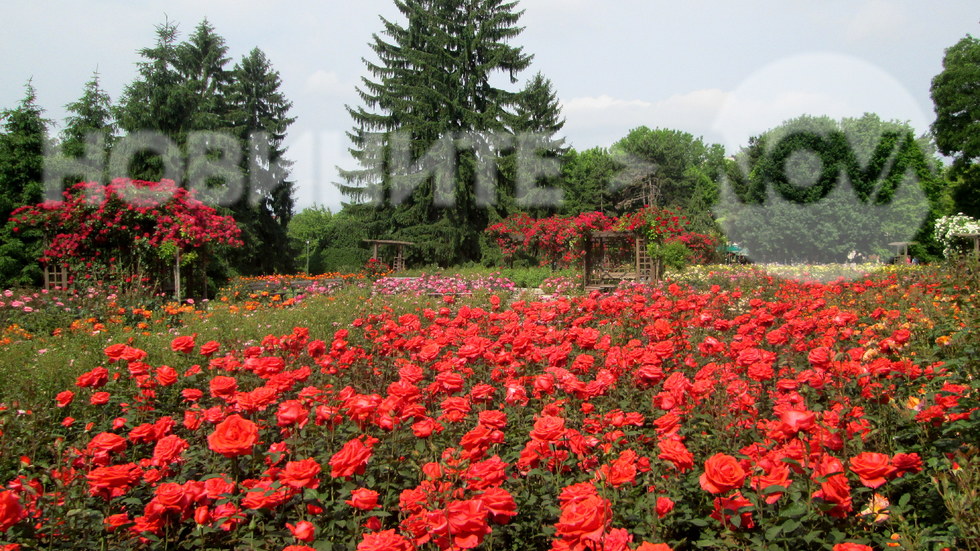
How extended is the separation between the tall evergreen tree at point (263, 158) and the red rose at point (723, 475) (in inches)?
999

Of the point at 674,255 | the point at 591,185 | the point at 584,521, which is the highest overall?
the point at 591,185

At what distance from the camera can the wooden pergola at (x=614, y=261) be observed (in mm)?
14000

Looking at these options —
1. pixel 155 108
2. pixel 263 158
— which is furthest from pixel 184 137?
pixel 263 158

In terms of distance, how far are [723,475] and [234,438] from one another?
46.3 inches

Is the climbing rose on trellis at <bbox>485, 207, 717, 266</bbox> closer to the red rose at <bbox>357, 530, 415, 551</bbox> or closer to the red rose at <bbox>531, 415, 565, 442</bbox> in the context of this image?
the red rose at <bbox>531, 415, 565, 442</bbox>

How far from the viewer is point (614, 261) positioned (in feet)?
54.5

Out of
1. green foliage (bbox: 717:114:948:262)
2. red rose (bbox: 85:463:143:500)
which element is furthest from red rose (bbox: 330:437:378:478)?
green foliage (bbox: 717:114:948:262)

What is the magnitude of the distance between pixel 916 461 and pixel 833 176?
33.6 metres

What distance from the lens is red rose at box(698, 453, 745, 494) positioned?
120 cm

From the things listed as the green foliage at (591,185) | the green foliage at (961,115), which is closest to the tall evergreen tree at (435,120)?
the green foliage at (591,185)

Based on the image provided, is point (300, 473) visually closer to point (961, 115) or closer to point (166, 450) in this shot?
point (166, 450)

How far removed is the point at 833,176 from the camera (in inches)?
1176

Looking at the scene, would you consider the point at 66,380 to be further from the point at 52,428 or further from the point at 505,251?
the point at 505,251

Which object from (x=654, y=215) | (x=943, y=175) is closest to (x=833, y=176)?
(x=943, y=175)
